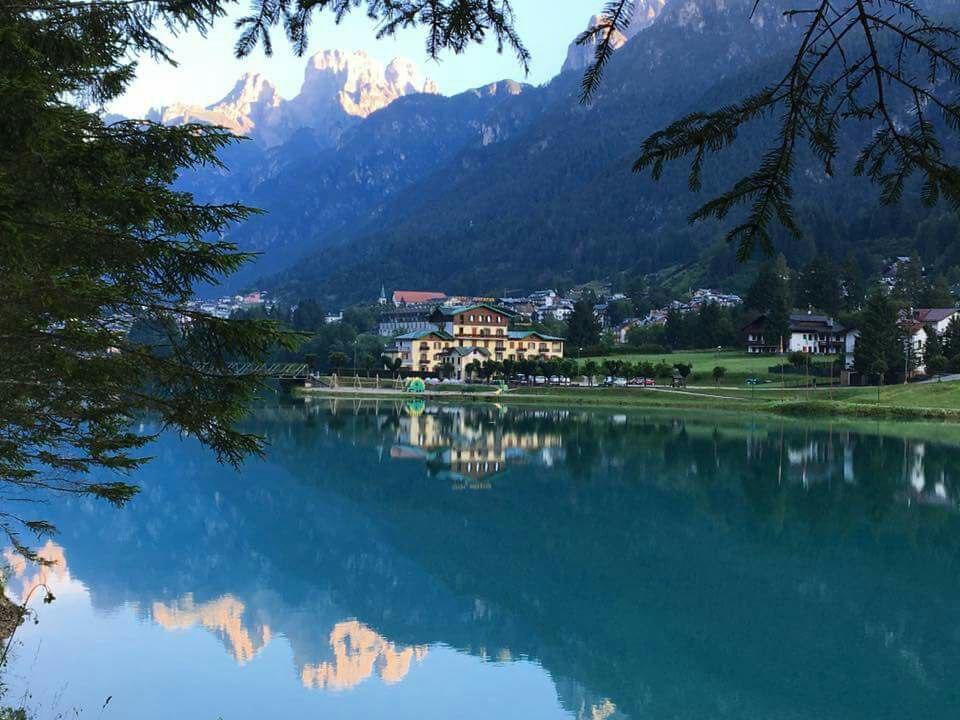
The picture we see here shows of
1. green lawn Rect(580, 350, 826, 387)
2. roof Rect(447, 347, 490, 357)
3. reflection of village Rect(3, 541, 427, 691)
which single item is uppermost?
roof Rect(447, 347, 490, 357)

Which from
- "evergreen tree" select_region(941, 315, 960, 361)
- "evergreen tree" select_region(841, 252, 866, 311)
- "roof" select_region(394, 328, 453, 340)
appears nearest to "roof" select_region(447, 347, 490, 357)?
"roof" select_region(394, 328, 453, 340)

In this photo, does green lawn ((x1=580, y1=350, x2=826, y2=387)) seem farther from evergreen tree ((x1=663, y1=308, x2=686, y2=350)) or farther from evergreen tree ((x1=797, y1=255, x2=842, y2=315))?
evergreen tree ((x1=797, y1=255, x2=842, y2=315))

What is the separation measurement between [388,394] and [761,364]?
40.0 m

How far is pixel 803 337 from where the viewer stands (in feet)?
345

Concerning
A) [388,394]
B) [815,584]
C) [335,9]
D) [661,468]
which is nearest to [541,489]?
[661,468]

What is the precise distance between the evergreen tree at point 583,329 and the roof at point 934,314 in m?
39.3

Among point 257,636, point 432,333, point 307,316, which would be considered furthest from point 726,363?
point 307,316

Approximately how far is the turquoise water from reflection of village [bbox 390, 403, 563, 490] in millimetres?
Answer: 694

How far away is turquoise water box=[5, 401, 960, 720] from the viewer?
1642cm

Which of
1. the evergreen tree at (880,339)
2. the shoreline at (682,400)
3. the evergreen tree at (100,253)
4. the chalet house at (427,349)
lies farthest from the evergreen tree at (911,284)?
the evergreen tree at (100,253)

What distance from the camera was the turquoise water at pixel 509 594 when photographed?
16.4 m

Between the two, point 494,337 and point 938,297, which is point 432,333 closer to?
point 494,337

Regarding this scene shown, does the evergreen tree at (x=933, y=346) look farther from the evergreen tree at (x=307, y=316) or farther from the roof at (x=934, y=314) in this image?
the evergreen tree at (x=307, y=316)

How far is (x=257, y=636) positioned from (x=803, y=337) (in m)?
95.6
